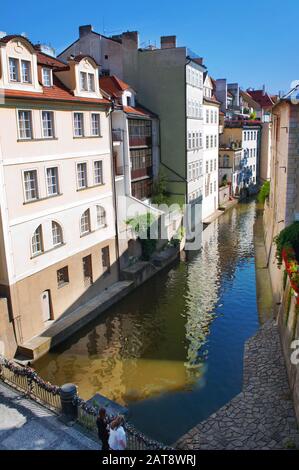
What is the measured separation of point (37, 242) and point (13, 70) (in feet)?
28.9

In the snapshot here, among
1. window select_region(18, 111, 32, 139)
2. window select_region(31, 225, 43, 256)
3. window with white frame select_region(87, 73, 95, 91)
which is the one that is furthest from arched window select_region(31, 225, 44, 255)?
window with white frame select_region(87, 73, 95, 91)

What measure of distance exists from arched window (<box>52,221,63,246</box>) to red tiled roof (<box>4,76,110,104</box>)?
22.5 feet

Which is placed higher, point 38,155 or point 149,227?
point 38,155

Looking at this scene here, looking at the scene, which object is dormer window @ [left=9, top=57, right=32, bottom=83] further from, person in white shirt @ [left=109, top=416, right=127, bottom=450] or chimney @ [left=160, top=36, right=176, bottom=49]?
chimney @ [left=160, top=36, right=176, bottom=49]

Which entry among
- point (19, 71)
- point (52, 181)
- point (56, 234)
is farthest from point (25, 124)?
point (56, 234)

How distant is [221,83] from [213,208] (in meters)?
21.8

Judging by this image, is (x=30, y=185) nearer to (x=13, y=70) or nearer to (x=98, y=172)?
(x=13, y=70)

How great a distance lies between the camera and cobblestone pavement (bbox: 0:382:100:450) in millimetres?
13320

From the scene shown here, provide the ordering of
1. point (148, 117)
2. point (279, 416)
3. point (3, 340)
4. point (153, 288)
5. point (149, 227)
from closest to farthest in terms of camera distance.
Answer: point (279, 416), point (3, 340), point (153, 288), point (149, 227), point (148, 117)

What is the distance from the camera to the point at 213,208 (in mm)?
54969

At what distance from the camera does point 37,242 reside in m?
23.2

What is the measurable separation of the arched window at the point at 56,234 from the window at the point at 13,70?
7805 mm

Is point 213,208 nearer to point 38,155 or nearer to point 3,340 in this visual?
point 38,155
